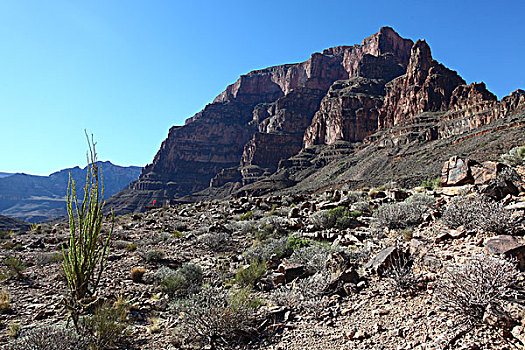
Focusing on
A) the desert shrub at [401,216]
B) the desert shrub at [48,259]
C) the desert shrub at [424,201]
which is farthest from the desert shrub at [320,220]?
the desert shrub at [48,259]

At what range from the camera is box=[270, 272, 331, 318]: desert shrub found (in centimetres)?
411

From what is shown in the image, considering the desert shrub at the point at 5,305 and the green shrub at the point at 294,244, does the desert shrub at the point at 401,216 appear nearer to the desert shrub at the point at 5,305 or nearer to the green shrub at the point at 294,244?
the green shrub at the point at 294,244

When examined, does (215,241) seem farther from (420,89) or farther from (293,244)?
(420,89)

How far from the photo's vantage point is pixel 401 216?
7.67 metres

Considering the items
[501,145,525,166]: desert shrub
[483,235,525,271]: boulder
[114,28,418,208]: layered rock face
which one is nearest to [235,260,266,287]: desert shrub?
[483,235,525,271]: boulder

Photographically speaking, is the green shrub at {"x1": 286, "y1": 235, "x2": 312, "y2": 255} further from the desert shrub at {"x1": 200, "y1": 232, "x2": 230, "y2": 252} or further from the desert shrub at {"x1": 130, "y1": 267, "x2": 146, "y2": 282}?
the desert shrub at {"x1": 130, "y1": 267, "x2": 146, "y2": 282}

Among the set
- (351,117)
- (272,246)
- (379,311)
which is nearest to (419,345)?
(379,311)

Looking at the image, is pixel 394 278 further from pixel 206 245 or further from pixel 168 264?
pixel 206 245

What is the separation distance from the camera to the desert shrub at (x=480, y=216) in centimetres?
469

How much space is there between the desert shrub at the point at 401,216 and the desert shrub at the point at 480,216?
1.21m

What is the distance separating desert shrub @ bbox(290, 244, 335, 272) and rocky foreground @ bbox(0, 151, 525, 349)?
0.03 metres

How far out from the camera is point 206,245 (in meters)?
10.1

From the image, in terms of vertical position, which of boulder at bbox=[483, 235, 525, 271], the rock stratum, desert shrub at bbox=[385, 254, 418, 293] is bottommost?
desert shrub at bbox=[385, 254, 418, 293]

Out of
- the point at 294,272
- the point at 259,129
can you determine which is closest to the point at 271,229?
the point at 294,272
